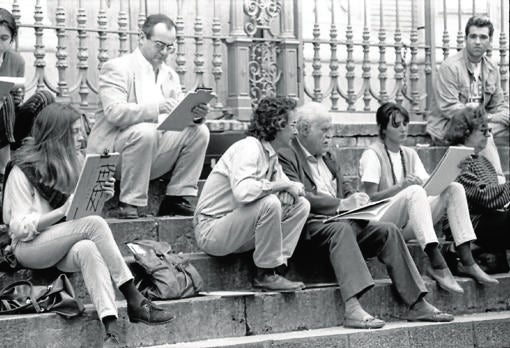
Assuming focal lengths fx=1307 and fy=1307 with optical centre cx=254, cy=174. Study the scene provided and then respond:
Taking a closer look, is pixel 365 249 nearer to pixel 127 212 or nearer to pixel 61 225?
pixel 127 212

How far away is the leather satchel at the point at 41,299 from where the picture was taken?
7375 millimetres

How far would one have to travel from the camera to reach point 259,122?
859cm

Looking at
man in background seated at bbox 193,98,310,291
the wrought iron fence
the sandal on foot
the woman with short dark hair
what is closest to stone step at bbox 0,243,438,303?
man in background seated at bbox 193,98,310,291

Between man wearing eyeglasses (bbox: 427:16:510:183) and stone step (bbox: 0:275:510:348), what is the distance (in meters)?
2.62

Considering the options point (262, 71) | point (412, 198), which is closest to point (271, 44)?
point (262, 71)

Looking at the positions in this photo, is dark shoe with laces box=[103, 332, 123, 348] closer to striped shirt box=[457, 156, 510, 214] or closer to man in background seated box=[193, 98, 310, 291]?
man in background seated box=[193, 98, 310, 291]

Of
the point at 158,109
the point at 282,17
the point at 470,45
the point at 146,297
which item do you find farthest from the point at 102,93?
the point at 470,45

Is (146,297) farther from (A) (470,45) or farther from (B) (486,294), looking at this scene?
(A) (470,45)

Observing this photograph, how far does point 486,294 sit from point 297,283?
177 cm

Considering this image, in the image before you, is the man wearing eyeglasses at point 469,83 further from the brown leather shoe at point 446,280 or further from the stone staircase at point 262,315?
the brown leather shoe at point 446,280

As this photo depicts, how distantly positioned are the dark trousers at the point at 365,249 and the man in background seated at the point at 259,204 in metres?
0.21

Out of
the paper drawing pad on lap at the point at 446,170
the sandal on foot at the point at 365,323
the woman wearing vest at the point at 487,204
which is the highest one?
the paper drawing pad on lap at the point at 446,170

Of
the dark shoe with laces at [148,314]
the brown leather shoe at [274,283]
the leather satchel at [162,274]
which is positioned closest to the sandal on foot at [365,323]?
the brown leather shoe at [274,283]

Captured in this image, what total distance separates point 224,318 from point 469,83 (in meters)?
4.52
